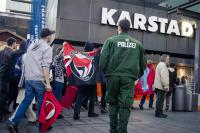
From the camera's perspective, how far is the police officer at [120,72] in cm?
490

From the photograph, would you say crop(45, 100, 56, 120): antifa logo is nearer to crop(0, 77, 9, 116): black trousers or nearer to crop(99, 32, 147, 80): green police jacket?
crop(99, 32, 147, 80): green police jacket

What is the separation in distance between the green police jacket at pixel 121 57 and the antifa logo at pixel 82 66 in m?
3.05

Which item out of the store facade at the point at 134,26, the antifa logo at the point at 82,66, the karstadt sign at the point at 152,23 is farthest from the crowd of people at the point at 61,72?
the karstadt sign at the point at 152,23

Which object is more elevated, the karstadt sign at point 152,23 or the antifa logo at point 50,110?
the karstadt sign at point 152,23

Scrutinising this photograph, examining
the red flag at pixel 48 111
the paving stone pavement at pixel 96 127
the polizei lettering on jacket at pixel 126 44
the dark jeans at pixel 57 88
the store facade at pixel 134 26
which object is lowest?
the paving stone pavement at pixel 96 127

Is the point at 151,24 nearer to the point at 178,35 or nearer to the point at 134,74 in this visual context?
the point at 178,35

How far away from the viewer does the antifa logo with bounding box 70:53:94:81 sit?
8112mm

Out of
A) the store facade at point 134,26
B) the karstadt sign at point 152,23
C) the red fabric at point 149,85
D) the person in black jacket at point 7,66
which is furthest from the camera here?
the karstadt sign at point 152,23

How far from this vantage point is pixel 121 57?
4961 millimetres

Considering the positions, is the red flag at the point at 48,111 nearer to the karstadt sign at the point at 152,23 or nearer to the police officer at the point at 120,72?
the police officer at the point at 120,72

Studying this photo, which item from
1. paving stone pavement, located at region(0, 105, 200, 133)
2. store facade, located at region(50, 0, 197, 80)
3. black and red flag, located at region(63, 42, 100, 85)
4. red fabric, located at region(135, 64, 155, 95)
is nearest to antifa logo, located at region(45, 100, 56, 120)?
paving stone pavement, located at region(0, 105, 200, 133)

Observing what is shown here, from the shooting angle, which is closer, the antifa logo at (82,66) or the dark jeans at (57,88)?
the dark jeans at (57,88)

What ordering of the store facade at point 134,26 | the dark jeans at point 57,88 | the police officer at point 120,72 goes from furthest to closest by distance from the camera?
the store facade at point 134,26
the dark jeans at point 57,88
the police officer at point 120,72

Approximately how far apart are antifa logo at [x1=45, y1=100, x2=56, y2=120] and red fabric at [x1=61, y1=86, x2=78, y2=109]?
3434 millimetres
